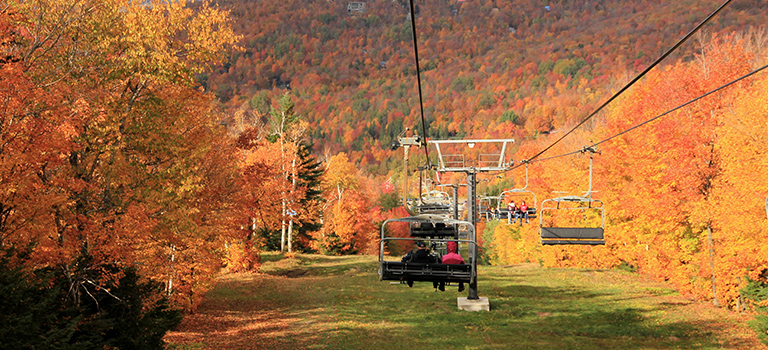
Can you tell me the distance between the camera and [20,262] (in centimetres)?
1245

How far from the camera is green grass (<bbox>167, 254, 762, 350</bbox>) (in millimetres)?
23219

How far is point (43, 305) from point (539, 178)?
5048cm

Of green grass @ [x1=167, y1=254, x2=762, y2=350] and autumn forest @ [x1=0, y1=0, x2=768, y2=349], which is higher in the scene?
autumn forest @ [x1=0, y1=0, x2=768, y2=349]

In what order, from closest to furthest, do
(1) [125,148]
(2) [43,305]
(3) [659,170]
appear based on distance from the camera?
(2) [43,305] → (1) [125,148] → (3) [659,170]

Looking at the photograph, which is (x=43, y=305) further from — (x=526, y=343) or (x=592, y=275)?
(x=592, y=275)

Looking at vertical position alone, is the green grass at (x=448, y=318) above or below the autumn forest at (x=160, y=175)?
below

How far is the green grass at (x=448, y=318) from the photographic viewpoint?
23.2 m

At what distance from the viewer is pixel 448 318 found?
28.2 metres

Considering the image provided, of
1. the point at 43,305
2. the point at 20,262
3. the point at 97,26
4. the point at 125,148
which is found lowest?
the point at 43,305

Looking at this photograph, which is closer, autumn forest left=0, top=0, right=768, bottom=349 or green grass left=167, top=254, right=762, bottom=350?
autumn forest left=0, top=0, right=768, bottom=349

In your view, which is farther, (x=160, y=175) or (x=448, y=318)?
(x=448, y=318)

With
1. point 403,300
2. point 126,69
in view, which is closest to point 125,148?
point 126,69

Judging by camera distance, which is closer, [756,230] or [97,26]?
[97,26]

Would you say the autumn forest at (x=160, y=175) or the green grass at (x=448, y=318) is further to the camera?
the green grass at (x=448, y=318)
